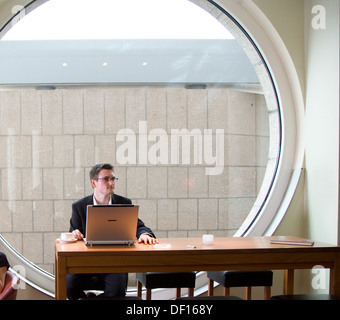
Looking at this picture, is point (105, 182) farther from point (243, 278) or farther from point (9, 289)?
point (243, 278)

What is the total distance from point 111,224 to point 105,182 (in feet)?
1.71

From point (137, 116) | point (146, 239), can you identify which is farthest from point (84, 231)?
point (137, 116)

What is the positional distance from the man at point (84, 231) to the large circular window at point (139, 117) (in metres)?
0.75

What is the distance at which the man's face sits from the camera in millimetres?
3627

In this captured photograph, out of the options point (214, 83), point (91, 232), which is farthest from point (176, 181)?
point (91, 232)

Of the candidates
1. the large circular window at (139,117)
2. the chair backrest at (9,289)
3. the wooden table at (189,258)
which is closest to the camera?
the wooden table at (189,258)

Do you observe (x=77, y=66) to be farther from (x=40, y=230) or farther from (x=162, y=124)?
(x=40, y=230)

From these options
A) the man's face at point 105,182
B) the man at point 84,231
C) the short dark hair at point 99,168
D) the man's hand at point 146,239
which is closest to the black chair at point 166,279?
the man at point 84,231

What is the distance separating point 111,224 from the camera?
318cm

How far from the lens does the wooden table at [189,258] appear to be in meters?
2.98

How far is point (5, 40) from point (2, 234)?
1617mm

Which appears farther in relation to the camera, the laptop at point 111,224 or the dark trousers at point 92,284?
the dark trousers at point 92,284

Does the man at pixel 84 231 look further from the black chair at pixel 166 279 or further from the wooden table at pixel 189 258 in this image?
the wooden table at pixel 189 258

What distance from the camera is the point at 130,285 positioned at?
4.57 m
